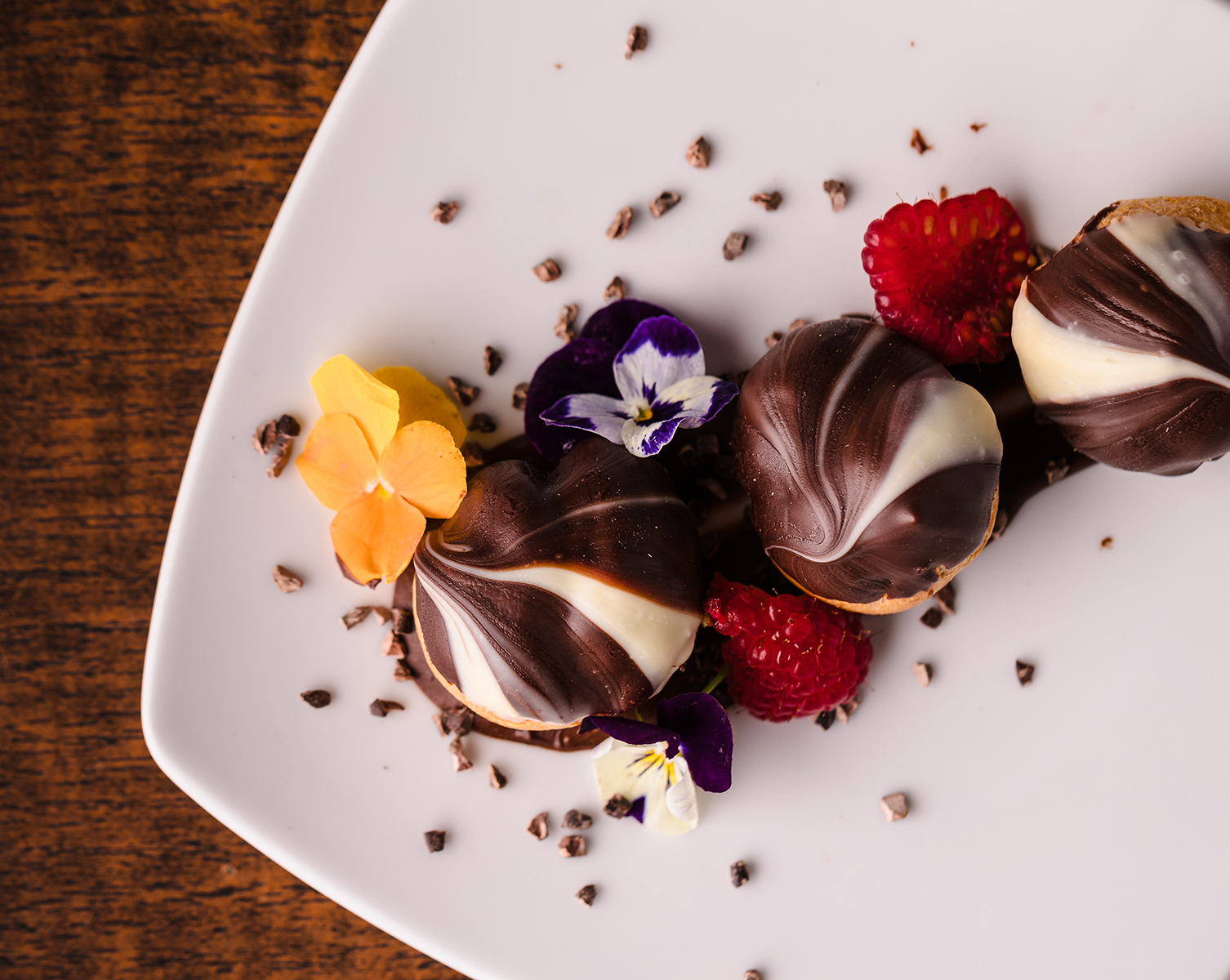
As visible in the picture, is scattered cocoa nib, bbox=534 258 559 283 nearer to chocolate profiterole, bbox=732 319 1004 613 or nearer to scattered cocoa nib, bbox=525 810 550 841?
chocolate profiterole, bbox=732 319 1004 613

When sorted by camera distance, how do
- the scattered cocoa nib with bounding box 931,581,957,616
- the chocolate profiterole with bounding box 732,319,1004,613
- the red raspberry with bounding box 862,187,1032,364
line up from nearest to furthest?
the chocolate profiterole with bounding box 732,319,1004,613 → the red raspberry with bounding box 862,187,1032,364 → the scattered cocoa nib with bounding box 931,581,957,616

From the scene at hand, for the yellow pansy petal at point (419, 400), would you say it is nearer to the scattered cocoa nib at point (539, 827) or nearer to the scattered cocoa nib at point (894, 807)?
the scattered cocoa nib at point (539, 827)

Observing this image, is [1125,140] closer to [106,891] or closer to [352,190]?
[352,190]

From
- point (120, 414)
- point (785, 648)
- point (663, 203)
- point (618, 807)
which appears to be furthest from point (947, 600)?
point (120, 414)

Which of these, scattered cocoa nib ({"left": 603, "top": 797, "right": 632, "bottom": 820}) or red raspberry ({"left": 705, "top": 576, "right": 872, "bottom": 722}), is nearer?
red raspberry ({"left": 705, "top": 576, "right": 872, "bottom": 722})

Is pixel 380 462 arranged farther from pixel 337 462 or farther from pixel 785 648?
pixel 785 648

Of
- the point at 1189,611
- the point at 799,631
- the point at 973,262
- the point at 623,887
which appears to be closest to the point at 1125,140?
the point at 973,262

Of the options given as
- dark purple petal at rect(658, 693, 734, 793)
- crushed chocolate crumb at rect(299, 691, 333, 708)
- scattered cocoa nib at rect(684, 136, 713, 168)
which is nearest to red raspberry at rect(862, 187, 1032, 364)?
scattered cocoa nib at rect(684, 136, 713, 168)

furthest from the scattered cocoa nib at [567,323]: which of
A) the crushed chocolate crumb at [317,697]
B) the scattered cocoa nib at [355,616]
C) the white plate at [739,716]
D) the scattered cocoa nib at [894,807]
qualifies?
the scattered cocoa nib at [894,807]
